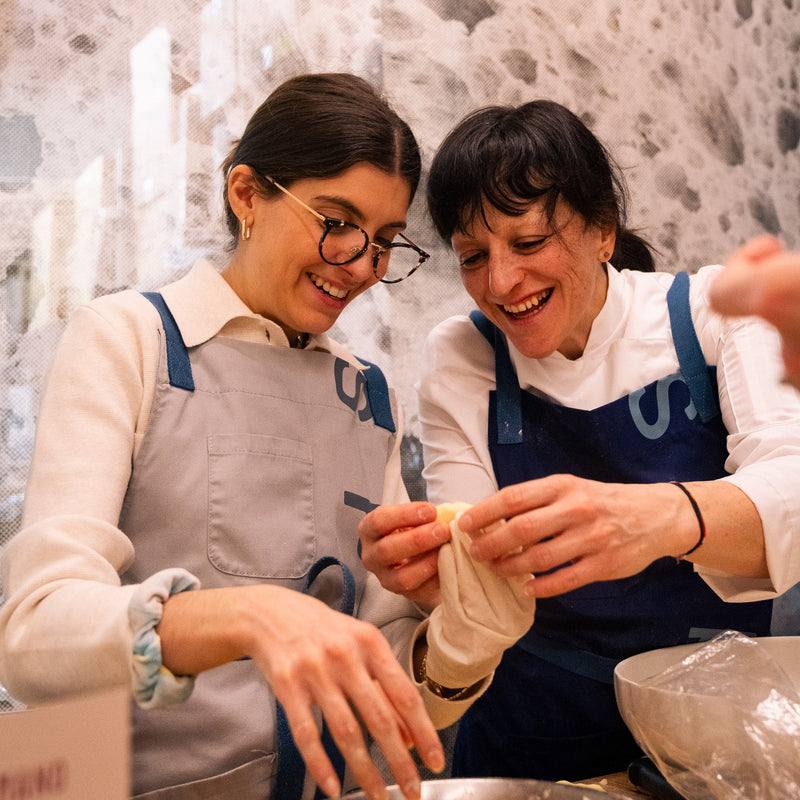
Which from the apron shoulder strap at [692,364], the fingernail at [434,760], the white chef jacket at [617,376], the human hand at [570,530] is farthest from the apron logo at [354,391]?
the fingernail at [434,760]

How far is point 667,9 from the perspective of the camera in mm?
2510

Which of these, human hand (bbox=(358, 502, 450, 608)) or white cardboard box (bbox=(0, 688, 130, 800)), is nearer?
white cardboard box (bbox=(0, 688, 130, 800))

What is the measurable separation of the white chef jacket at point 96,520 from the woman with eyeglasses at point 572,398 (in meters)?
0.37

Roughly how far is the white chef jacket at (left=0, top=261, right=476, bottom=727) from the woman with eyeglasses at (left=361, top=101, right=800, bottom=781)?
37 cm

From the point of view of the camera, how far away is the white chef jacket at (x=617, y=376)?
4.51 feet

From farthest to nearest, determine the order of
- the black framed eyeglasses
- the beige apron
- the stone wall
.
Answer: the stone wall < the black framed eyeglasses < the beige apron

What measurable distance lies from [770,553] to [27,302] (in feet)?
4.53

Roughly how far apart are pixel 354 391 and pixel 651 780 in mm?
755

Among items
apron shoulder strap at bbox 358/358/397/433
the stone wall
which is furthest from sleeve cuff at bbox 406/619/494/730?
the stone wall

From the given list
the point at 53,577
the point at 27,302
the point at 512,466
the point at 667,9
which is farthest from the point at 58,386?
the point at 667,9

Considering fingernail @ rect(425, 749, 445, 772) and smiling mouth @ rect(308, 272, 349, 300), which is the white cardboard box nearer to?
fingernail @ rect(425, 749, 445, 772)

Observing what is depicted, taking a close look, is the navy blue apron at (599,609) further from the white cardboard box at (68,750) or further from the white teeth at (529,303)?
the white cardboard box at (68,750)

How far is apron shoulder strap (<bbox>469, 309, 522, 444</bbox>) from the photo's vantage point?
1.56 m

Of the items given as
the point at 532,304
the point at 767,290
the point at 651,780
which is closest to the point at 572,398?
the point at 532,304
